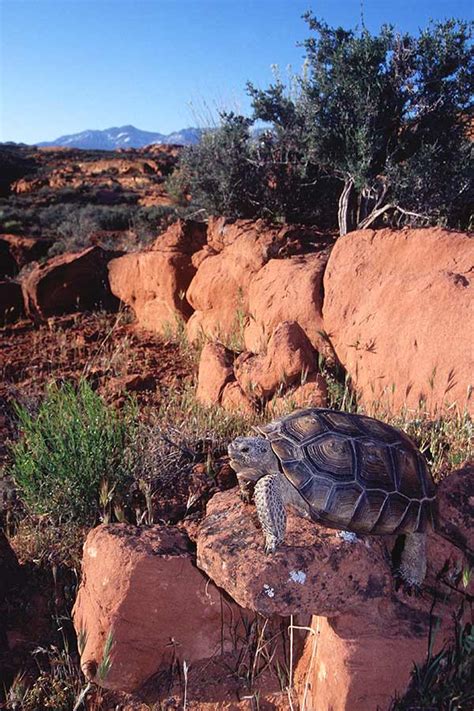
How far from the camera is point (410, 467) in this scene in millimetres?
2545

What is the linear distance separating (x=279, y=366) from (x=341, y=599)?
249 centimetres

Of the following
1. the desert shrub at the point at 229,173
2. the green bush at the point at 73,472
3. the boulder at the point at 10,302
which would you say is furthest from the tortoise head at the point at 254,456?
the boulder at the point at 10,302

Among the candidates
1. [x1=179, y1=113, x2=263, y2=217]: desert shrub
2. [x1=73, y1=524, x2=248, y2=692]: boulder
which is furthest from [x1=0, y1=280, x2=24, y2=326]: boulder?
[x1=73, y1=524, x2=248, y2=692]: boulder

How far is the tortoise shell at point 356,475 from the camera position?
240 centimetres

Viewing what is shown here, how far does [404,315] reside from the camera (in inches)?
173

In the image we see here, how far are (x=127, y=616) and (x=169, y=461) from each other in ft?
3.43

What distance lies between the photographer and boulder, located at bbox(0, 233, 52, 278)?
12328 millimetres

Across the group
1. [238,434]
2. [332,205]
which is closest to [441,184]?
[332,205]

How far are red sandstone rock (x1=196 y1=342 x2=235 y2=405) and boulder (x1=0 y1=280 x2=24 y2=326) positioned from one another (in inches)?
178

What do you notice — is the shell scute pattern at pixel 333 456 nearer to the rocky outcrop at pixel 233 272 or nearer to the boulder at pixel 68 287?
the rocky outcrop at pixel 233 272

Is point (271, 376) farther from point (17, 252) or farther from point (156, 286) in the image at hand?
point (17, 252)

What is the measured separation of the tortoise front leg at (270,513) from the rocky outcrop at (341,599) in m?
0.07

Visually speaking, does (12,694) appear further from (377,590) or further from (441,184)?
(441,184)

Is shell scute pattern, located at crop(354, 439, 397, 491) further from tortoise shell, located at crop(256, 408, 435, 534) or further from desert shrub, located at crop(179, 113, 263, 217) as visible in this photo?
desert shrub, located at crop(179, 113, 263, 217)
